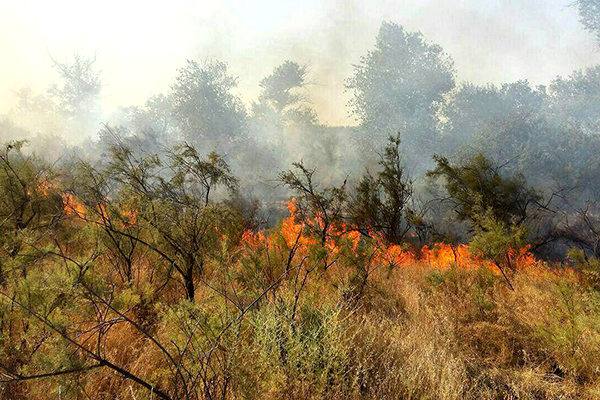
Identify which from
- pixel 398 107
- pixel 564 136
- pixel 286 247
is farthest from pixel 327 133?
pixel 286 247

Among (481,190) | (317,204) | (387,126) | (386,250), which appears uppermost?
(387,126)

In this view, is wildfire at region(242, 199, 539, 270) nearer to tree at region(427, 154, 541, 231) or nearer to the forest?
the forest

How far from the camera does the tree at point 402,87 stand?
29875mm

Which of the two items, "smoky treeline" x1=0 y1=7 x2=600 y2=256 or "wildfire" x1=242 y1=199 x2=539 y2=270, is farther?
"smoky treeline" x1=0 y1=7 x2=600 y2=256

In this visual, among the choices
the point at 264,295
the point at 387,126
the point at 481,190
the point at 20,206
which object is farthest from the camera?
the point at 387,126

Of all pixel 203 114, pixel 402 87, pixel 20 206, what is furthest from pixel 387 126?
pixel 20 206

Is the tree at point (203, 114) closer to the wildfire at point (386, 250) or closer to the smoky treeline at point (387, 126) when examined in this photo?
the smoky treeline at point (387, 126)

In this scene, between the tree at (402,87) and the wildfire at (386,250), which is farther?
the tree at (402,87)

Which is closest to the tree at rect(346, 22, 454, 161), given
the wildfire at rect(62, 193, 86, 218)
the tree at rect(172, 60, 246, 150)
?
the tree at rect(172, 60, 246, 150)

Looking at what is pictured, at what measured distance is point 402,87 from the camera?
32188 millimetres

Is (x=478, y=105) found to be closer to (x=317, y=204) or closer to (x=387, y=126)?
(x=387, y=126)

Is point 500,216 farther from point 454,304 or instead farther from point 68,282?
point 68,282

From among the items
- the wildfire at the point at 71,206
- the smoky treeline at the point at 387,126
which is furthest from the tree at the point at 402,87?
the wildfire at the point at 71,206

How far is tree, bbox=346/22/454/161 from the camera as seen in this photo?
2988 centimetres
